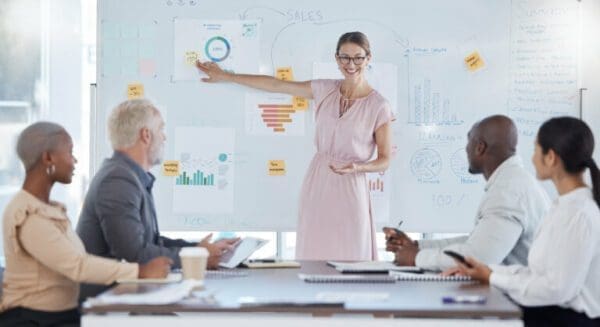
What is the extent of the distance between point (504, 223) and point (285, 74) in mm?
2052

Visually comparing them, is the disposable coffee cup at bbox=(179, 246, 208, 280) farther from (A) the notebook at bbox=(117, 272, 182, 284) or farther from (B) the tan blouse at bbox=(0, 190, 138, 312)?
(B) the tan blouse at bbox=(0, 190, 138, 312)

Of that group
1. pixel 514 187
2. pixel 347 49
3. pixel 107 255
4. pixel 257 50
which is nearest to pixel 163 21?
pixel 257 50

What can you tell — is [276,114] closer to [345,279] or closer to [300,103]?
[300,103]

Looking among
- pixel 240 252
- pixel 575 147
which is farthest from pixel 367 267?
pixel 575 147

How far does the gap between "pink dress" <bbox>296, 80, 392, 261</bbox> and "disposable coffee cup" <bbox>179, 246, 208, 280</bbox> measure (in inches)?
75.6

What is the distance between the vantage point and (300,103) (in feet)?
16.9

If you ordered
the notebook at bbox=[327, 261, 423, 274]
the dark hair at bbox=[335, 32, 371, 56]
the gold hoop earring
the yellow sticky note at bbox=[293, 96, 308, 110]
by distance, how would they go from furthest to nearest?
1. the yellow sticky note at bbox=[293, 96, 308, 110]
2. the dark hair at bbox=[335, 32, 371, 56]
3. the notebook at bbox=[327, 261, 423, 274]
4. the gold hoop earring

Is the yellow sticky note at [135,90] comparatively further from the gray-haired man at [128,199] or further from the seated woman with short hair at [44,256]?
the seated woman with short hair at [44,256]

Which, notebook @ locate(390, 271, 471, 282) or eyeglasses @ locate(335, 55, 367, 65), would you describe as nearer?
notebook @ locate(390, 271, 471, 282)

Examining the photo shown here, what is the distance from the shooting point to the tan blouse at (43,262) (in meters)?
2.95

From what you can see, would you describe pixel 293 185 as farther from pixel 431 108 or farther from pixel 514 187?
pixel 514 187

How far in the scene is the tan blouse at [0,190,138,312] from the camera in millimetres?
2947

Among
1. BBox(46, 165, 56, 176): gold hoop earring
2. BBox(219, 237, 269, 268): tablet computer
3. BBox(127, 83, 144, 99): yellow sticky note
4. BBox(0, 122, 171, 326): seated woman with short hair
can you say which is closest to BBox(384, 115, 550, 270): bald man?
BBox(219, 237, 269, 268): tablet computer

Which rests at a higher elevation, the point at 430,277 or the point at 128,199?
the point at 128,199
